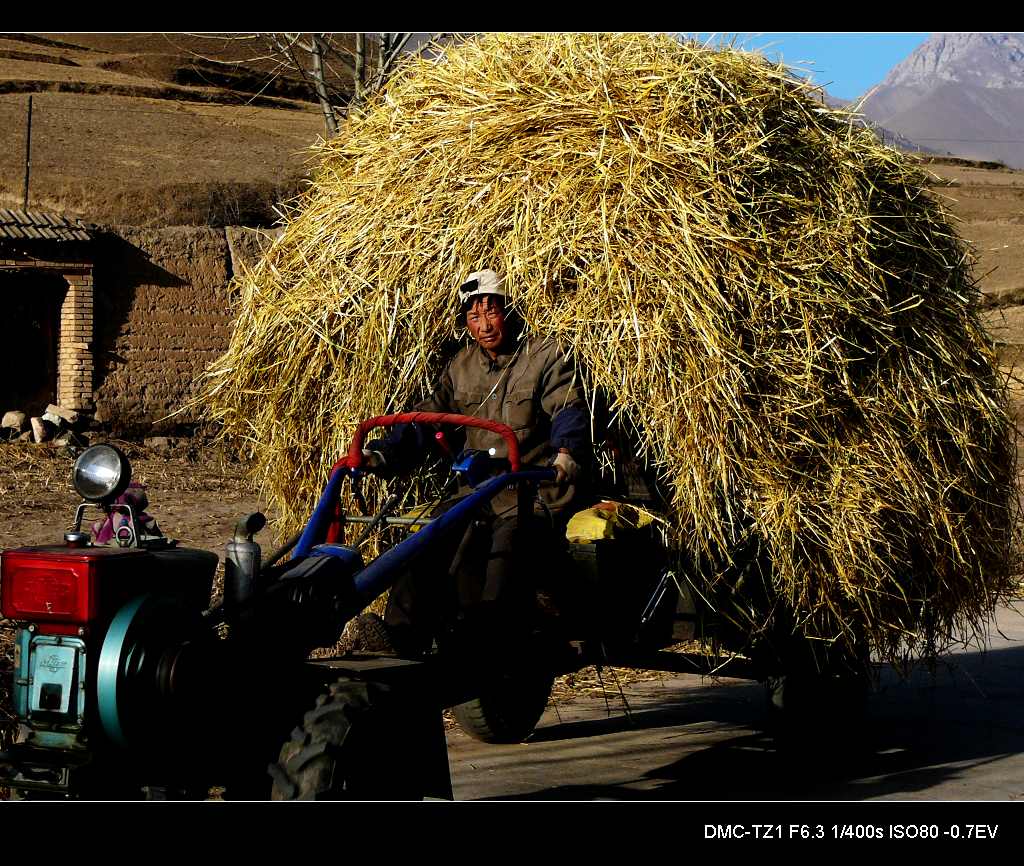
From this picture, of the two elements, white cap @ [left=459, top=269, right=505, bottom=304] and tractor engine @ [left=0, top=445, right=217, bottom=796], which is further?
white cap @ [left=459, top=269, right=505, bottom=304]

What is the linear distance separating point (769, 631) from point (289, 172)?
67.1ft

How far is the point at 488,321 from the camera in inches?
210

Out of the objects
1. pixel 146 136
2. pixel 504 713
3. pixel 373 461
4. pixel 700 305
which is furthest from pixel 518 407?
pixel 146 136

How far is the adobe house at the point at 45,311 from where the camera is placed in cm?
1310

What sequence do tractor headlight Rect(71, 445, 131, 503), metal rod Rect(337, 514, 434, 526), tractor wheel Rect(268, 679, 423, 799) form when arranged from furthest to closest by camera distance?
metal rod Rect(337, 514, 434, 526)
tractor headlight Rect(71, 445, 131, 503)
tractor wheel Rect(268, 679, 423, 799)

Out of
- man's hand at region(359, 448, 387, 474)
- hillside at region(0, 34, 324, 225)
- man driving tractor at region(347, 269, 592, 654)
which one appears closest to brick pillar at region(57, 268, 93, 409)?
hillside at region(0, 34, 324, 225)

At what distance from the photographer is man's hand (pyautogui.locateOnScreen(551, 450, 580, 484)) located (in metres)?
4.78

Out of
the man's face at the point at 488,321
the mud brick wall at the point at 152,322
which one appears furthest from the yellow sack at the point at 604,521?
the mud brick wall at the point at 152,322

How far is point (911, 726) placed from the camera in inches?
257

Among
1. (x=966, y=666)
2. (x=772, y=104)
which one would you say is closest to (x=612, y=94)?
(x=772, y=104)

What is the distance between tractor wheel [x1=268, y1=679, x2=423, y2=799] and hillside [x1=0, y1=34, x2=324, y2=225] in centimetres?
1152

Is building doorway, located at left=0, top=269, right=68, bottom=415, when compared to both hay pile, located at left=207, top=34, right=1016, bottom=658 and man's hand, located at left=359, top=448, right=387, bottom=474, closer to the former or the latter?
hay pile, located at left=207, top=34, right=1016, bottom=658

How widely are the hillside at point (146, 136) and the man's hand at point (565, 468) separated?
33.6 feet

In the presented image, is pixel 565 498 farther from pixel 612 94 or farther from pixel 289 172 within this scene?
pixel 289 172
